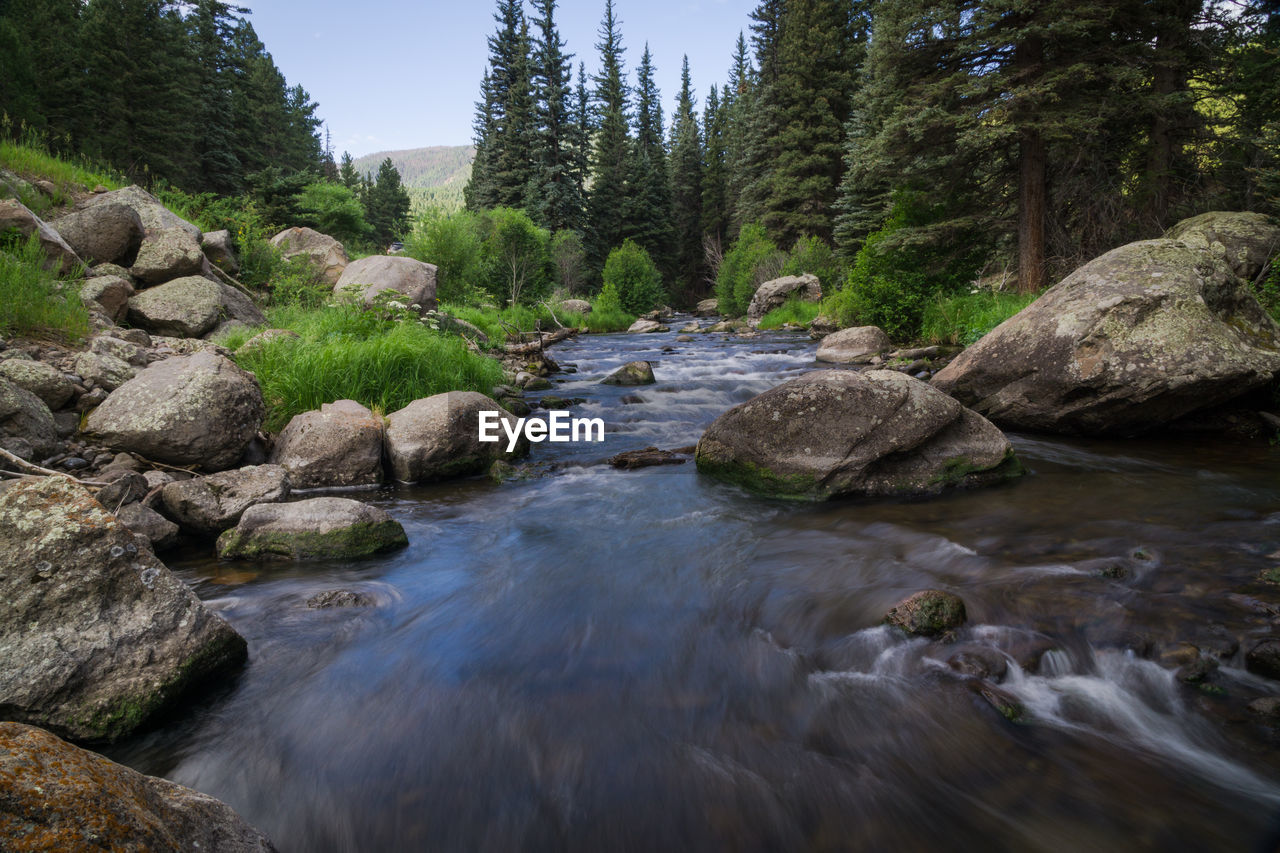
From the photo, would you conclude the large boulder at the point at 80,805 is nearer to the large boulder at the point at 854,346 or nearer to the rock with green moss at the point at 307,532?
the rock with green moss at the point at 307,532

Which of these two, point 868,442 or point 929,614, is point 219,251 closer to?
point 868,442

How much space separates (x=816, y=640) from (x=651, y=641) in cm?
106

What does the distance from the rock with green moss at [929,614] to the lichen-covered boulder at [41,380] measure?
7.23 m

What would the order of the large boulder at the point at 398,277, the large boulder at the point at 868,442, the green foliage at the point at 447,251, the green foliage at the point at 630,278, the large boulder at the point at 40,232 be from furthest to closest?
the green foliage at the point at 630,278 < the green foliage at the point at 447,251 < the large boulder at the point at 398,277 < the large boulder at the point at 40,232 < the large boulder at the point at 868,442

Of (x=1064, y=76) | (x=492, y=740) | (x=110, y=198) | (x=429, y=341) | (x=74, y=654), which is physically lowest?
(x=492, y=740)

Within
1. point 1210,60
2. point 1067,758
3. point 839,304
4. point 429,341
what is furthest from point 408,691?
point 839,304

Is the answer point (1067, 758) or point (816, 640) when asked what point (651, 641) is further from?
point (1067, 758)

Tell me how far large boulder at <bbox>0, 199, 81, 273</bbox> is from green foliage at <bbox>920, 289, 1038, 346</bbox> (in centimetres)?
1441

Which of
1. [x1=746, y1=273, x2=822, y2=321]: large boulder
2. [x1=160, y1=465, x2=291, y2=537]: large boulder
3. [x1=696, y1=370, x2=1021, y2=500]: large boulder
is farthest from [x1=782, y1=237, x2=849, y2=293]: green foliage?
[x1=160, y1=465, x2=291, y2=537]: large boulder

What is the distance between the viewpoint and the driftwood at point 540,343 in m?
14.6

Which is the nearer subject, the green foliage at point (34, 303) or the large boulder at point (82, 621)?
the large boulder at point (82, 621)

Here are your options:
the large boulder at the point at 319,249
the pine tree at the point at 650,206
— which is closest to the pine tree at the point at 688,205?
the pine tree at the point at 650,206

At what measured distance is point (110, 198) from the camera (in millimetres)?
10062

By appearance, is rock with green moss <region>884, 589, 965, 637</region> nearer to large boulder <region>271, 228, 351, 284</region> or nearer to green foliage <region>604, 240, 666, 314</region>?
large boulder <region>271, 228, 351, 284</region>
